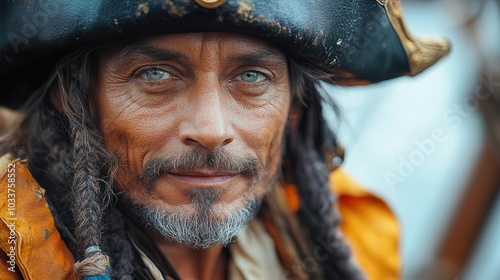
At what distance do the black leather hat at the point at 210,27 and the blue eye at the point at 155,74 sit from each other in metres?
0.12

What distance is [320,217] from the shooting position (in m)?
2.30

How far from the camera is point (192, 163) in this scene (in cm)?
170

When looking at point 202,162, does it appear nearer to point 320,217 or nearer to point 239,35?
point 239,35

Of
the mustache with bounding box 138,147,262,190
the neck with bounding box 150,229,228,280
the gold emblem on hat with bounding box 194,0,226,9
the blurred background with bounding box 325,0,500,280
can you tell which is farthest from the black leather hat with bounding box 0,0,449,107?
the blurred background with bounding box 325,0,500,280

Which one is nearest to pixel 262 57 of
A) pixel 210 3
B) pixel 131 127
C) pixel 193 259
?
pixel 210 3

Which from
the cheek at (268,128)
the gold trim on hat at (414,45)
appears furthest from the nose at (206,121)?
the gold trim on hat at (414,45)

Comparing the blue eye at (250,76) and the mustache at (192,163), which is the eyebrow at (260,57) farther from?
the mustache at (192,163)

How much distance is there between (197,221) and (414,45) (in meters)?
0.83

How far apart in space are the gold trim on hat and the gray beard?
0.69 meters

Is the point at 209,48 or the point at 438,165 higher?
the point at 209,48

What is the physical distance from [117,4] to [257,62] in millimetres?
383

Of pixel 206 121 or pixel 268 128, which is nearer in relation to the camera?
pixel 206 121

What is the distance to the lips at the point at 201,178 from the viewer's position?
1734 millimetres

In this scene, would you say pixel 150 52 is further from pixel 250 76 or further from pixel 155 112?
pixel 250 76
